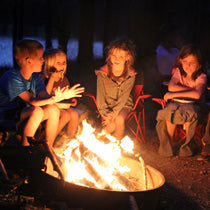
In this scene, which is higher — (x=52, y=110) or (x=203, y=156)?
(x=52, y=110)

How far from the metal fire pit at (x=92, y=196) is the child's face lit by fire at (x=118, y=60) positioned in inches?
92.7

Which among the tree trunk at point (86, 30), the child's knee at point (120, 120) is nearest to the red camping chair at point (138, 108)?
the child's knee at point (120, 120)

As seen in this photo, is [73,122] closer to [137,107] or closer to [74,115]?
[74,115]

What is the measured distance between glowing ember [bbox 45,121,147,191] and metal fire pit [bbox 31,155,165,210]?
30 cm

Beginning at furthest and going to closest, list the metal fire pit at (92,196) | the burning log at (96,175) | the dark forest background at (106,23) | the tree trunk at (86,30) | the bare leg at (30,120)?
the tree trunk at (86,30) → the dark forest background at (106,23) → the bare leg at (30,120) → the burning log at (96,175) → the metal fire pit at (92,196)

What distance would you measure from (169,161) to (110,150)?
146cm

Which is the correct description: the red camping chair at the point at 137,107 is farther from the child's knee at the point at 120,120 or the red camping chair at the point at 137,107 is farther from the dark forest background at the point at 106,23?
the dark forest background at the point at 106,23

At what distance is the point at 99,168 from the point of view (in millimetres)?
3248

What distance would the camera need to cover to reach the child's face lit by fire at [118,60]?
15.5 feet

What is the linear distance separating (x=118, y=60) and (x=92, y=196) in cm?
255

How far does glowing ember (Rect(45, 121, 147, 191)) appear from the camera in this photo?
314 cm

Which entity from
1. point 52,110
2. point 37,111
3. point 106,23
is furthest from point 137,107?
point 106,23

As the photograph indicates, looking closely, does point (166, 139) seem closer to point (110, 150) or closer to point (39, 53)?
point (110, 150)

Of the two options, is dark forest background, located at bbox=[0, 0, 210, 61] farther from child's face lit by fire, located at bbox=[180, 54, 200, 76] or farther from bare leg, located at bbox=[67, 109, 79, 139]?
bare leg, located at bbox=[67, 109, 79, 139]
